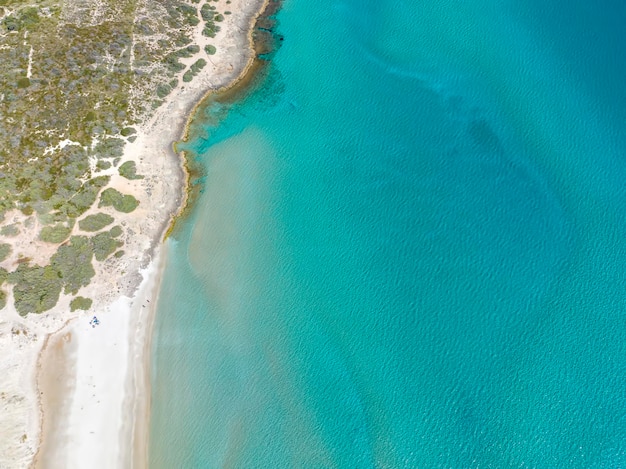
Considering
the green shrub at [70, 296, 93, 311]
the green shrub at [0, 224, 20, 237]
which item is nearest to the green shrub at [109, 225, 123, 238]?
the green shrub at [70, 296, 93, 311]

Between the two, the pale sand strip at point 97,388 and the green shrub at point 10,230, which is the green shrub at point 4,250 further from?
the pale sand strip at point 97,388

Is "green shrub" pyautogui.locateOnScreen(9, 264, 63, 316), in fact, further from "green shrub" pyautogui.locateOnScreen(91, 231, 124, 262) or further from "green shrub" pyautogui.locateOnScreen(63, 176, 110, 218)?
"green shrub" pyautogui.locateOnScreen(63, 176, 110, 218)

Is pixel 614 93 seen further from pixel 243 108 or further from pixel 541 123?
pixel 243 108

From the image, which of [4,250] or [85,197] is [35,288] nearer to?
[4,250]

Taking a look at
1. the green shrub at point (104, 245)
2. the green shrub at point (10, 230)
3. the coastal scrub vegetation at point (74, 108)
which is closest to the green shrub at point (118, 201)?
the coastal scrub vegetation at point (74, 108)

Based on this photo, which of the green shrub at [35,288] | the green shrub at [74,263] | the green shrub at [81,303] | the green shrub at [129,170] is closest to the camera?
the green shrub at [35,288]
